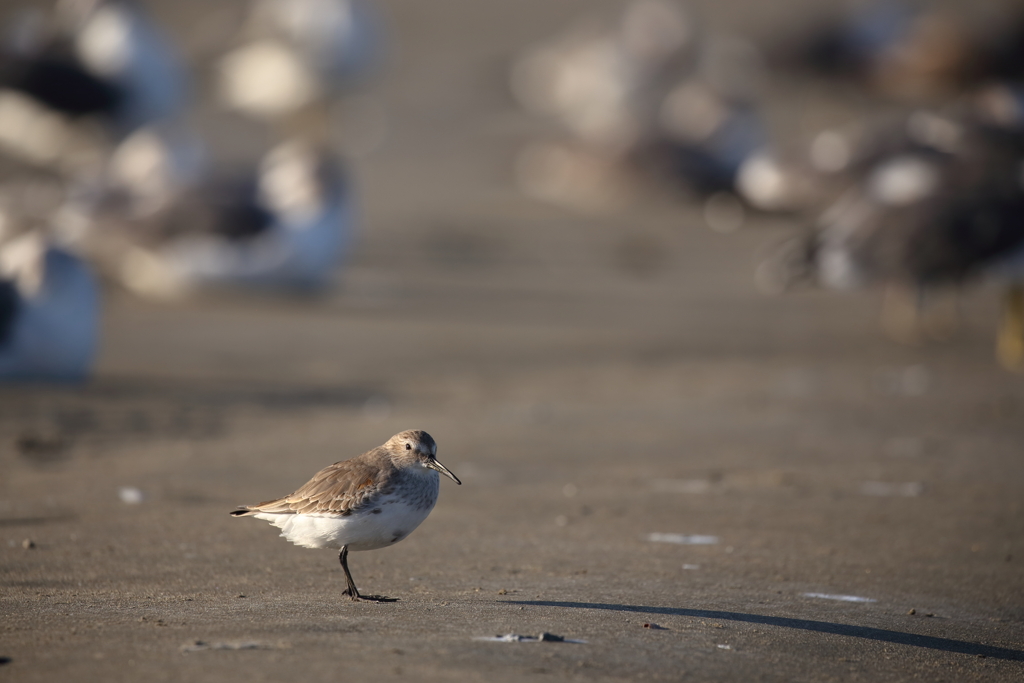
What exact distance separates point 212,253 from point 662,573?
8300 millimetres

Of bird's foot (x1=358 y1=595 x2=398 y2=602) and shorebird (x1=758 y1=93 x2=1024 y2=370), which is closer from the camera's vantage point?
bird's foot (x1=358 y1=595 x2=398 y2=602)

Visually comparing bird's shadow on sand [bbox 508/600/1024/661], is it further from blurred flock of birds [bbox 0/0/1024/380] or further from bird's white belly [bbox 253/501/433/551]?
blurred flock of birds [bbox 0/0/1024/380]

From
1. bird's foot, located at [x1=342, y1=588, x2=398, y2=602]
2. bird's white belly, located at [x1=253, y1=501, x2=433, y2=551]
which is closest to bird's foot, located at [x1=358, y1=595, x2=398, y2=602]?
bird's foot, located at [x1=342, y1=588, x2=398, y2=602]

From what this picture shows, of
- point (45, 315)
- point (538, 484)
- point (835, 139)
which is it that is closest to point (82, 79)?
point (45, 315)

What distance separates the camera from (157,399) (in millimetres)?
8547

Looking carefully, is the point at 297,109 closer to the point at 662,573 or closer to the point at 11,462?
the point at 11,462

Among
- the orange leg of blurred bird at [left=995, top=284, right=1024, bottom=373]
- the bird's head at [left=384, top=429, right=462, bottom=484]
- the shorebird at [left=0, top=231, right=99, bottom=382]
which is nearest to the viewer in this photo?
the bird's head at [left=384, top=429, right=462, bottom=484]

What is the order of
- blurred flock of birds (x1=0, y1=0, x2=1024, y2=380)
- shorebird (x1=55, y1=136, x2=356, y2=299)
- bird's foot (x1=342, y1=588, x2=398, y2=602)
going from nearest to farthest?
bird's foot (x1=342, y1=588, x2=398, y2=602)
blurred flock of birds (x1=0, y1=0, x2=1024, y2=380)
shorebird (x1=55, y1=136, x2=356, y2=299)

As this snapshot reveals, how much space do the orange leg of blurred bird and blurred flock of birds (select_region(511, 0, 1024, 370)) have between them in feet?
0.06

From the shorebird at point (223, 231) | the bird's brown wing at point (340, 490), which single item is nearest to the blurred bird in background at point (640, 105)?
the shorebird at point (223, 231)

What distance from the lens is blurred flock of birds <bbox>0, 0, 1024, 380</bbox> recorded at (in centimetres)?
1080

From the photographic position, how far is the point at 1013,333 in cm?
1049

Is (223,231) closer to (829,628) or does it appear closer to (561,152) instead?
(561,152)

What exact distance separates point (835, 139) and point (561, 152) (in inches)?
253
